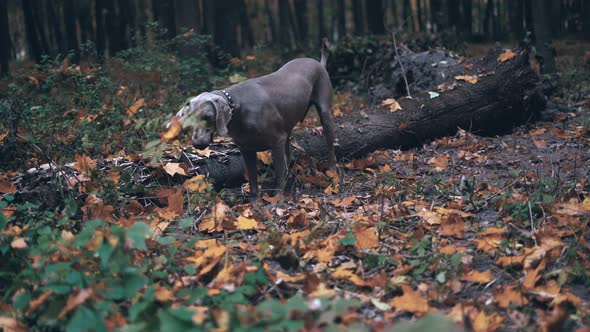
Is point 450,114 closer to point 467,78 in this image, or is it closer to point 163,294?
point 467,78

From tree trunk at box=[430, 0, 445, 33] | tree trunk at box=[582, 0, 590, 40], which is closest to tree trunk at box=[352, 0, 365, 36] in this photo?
tree trunk at box=[430, 0, 445, 33]

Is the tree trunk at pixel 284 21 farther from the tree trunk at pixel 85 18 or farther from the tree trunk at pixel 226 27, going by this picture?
the tree trunk at pixel 85 18

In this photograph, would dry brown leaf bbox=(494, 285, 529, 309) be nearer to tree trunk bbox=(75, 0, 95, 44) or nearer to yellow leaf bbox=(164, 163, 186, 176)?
yellow leaf bbox=(164, 163, 186, 176)

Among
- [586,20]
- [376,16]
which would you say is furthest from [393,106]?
[586,20]

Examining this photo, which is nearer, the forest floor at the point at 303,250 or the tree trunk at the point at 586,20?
the forest floor at the point at 303,250

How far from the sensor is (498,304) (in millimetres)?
3049

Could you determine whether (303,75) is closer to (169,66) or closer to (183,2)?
(169,66)

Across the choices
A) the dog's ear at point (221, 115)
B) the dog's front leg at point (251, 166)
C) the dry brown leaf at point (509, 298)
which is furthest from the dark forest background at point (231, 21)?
the dry brown leaf at point (509, 298)

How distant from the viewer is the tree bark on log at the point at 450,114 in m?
6.63

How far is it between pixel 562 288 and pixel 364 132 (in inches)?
147

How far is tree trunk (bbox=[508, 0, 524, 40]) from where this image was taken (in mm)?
15609

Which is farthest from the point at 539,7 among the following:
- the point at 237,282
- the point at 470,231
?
the point at 237,282

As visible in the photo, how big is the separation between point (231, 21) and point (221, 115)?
9172 millimetres

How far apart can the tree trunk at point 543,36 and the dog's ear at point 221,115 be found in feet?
22.8
